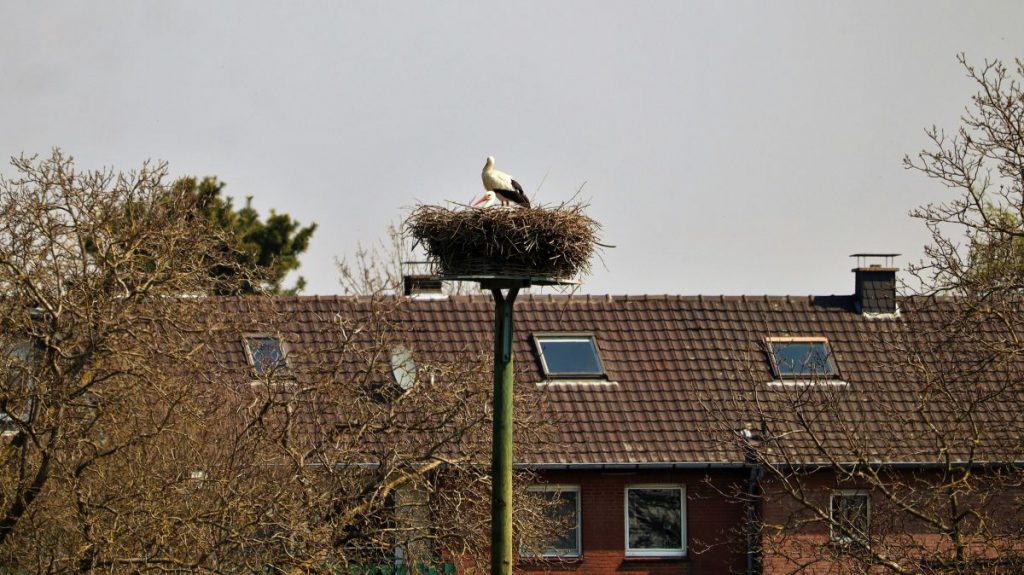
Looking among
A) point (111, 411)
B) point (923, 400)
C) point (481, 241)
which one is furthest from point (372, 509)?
point (923, 400)

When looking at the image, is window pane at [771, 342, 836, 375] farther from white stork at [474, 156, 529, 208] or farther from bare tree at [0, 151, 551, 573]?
white stork at [474, 156, 529, 208]

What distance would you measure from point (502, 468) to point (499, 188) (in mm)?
2512

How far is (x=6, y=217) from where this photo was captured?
14.5m

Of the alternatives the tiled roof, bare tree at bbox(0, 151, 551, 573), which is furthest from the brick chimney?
bare tree at bbox(0, 151, 551, 573)

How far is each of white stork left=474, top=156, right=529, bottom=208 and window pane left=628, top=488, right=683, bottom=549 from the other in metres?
10.2

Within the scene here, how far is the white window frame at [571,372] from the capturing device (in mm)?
23859

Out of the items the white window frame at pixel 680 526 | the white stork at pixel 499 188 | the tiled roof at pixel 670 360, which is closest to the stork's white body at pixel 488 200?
the white stork at pixel 499 188

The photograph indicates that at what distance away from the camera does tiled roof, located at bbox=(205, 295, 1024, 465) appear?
74.6 feet

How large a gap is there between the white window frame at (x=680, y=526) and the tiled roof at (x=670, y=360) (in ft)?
2.17

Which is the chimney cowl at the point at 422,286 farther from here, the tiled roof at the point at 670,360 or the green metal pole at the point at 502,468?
the green metal pole at the point at 502,468

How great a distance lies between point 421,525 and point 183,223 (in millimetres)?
4116

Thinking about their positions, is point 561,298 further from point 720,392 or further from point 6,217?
point 6,217

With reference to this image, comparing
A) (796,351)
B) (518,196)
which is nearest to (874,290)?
(796,351)

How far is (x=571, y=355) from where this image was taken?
2436 cm
